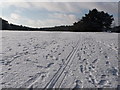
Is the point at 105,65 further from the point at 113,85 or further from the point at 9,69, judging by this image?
the point at 9,69

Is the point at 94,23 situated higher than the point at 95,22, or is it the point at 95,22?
the point at 95,22

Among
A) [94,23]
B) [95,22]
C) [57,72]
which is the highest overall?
[95,22]

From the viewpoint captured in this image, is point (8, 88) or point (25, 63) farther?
point (25, 63)

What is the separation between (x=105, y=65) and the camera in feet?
24.2

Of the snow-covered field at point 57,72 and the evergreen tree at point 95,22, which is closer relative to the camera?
the snow-covered field at point 57,72

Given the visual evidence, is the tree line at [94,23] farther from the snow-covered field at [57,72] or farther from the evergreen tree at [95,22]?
the snow-covered field at [57,72]

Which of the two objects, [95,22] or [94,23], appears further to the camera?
[95,22]

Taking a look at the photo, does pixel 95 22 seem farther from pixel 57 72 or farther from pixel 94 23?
pixel 57 72

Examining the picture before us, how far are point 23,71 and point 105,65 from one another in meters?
3.17

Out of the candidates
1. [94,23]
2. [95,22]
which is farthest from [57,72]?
[95,22]

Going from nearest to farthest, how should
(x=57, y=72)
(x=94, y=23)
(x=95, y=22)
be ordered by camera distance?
(x=57, y=72)
(x=94, y=23)
(x=95, y=22)

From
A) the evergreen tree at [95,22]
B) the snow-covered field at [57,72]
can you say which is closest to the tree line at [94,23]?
the evergreen tree at [95,22]

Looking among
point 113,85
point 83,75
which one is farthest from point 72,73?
point 113,85

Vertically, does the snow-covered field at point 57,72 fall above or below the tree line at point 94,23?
below
